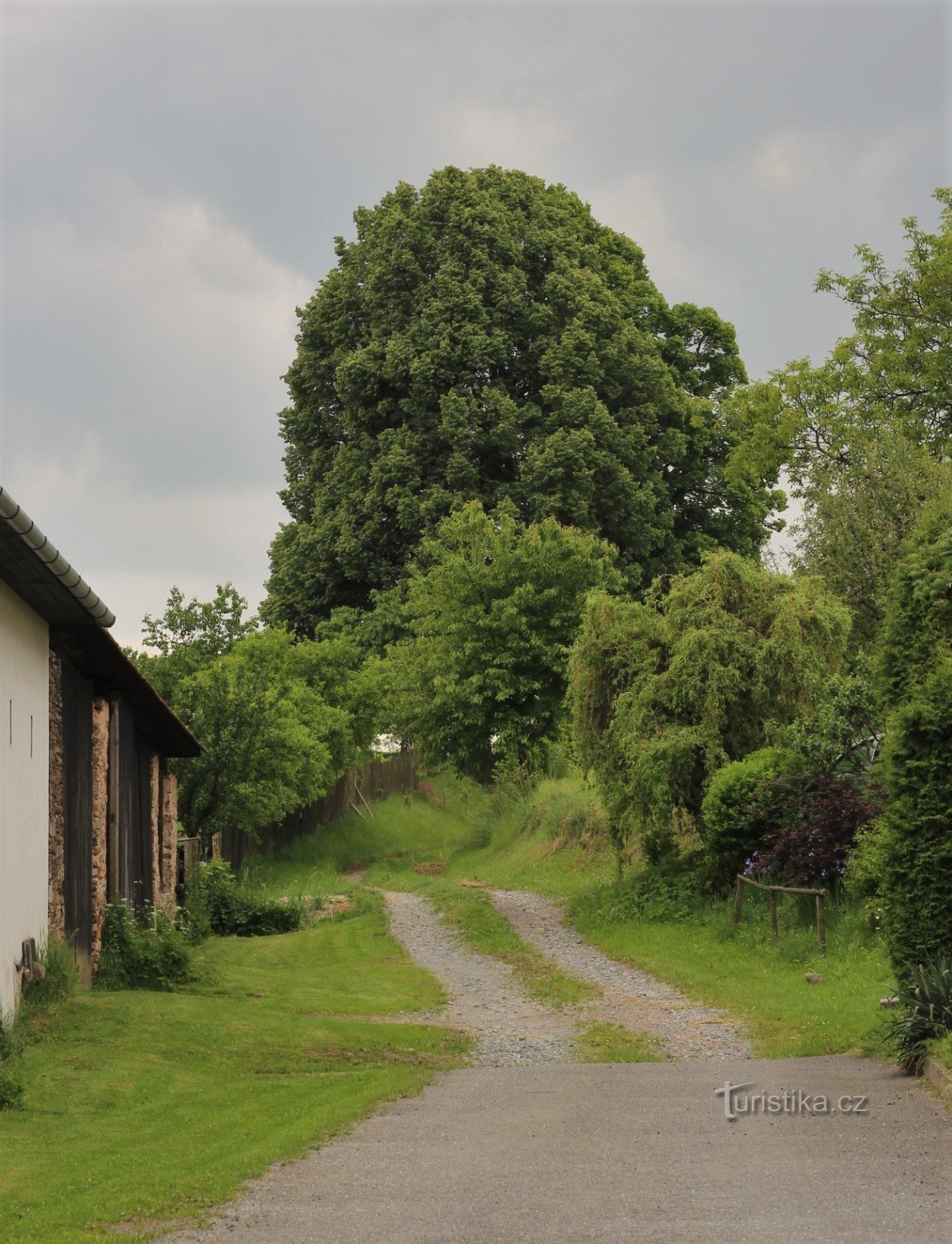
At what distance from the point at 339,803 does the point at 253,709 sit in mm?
13880

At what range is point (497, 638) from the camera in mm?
35594

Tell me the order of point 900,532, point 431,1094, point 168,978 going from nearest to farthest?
point 431,1094 → point 168,978 → point 900,532

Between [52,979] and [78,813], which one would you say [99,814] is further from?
[52,979]

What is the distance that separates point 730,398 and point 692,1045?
28.1m

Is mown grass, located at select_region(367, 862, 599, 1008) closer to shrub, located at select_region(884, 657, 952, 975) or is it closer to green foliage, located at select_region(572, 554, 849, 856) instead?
green foliage, located at select_region(572, 554, 849, 856)

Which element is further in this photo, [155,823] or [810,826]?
[155,823]

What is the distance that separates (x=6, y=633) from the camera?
41.9ft

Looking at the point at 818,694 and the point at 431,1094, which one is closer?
the point at 431,1094

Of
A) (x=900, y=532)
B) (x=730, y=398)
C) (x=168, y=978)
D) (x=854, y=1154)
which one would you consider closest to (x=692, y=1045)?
(x=854, y=1154)

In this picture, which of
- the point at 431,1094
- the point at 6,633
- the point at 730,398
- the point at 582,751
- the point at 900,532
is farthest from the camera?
the point at 730,398

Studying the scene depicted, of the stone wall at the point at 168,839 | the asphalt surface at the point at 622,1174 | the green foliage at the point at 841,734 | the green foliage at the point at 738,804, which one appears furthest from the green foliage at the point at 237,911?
the asphalt surface at the point at 622,1174

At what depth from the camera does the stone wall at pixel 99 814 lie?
16719 mm

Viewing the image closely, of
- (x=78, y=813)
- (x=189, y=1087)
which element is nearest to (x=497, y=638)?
(x=78, y=813)

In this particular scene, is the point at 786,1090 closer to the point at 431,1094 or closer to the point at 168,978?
the point at 431,1094
